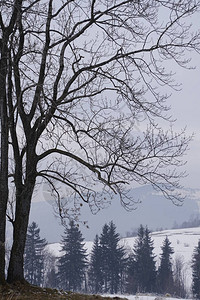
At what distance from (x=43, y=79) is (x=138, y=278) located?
151ft

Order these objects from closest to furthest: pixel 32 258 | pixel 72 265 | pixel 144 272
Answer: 1. pixel 72 265
2. pixel 144 272
3. pixel 32 258

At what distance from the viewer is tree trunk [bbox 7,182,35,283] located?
8.52 meters

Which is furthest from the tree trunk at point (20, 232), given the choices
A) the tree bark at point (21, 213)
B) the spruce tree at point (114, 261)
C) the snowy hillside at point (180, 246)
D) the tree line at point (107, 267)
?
the snowy hillside at point (180, 246)

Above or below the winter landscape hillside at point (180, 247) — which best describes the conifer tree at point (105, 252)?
below

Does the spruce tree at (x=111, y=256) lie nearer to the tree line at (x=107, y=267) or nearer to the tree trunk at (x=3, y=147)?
the tree line at (x=107, y=267)

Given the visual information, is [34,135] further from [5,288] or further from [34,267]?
[34,267]

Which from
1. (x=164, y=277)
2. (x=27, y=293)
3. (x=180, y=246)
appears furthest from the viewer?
(x=180, y=246)

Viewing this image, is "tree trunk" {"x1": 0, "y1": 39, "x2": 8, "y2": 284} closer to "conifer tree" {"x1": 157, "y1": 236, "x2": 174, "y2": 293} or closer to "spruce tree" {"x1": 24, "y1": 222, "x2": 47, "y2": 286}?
"spruce tree" {"x1": 24, "y1": 222, "x2": 47, "y2": 286}

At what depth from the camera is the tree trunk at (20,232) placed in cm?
852

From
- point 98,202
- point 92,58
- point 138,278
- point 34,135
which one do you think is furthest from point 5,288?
point 138,278

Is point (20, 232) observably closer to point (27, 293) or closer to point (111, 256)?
point (27, 293)

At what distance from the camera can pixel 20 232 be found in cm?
865

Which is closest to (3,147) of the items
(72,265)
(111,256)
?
(72,265)

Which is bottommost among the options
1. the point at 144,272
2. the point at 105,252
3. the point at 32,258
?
the point at 144,272
